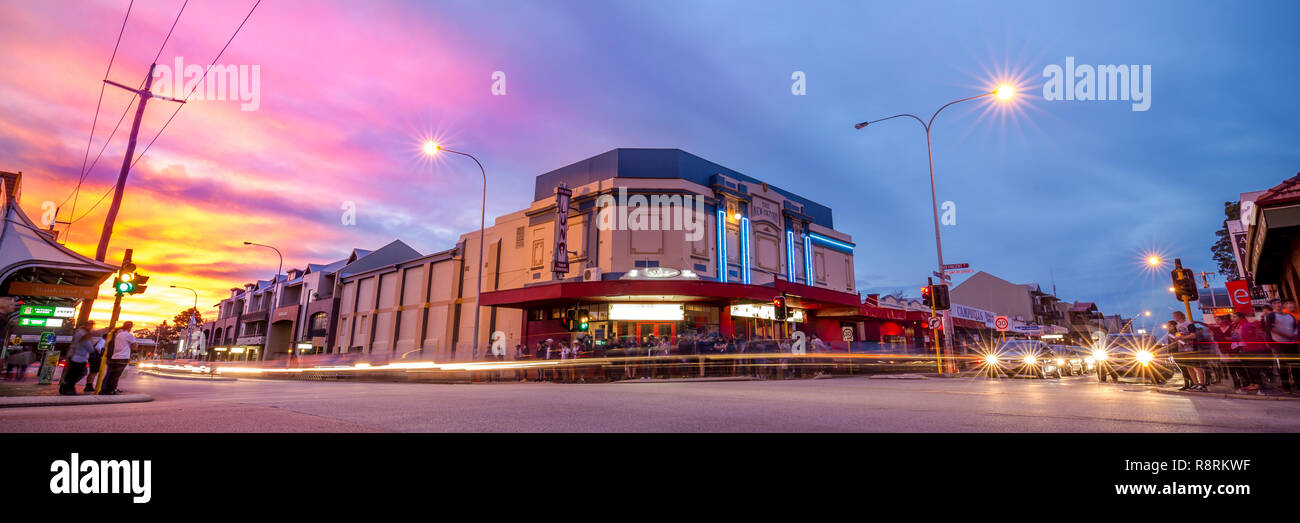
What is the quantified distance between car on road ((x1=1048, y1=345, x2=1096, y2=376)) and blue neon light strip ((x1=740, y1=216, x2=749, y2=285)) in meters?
14.0

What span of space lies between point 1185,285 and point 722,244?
62.2ft

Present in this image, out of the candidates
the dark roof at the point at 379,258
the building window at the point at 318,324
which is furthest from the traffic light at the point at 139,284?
the building window at the point at 318,324

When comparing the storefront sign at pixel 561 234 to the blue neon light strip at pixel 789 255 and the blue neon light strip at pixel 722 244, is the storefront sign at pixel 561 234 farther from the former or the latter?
the blue neon light strip at pixel 789 255

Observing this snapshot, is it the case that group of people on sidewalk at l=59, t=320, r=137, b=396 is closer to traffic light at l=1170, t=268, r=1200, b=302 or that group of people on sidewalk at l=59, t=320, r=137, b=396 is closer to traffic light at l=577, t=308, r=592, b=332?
traffic light at l=577, t=308, r=592, b=332

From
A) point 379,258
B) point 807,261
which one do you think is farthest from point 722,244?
point 379,258

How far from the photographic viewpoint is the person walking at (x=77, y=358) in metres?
10.6

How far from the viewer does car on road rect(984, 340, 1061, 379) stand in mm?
18781

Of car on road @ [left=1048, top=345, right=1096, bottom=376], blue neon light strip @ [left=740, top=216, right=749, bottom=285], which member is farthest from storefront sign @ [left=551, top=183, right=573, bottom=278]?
car on road @ [left=1048, top=345, right=1096, bottom=376]

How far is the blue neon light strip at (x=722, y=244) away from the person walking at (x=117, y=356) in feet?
75.0

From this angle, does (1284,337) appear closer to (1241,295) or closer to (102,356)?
(1241,295)

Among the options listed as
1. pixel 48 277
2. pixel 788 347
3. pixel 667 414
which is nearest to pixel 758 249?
pixel 788 347
